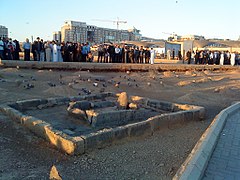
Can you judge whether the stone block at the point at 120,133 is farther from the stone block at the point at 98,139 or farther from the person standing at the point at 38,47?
the person standing at the point at 38,47

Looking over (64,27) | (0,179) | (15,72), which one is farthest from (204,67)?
(64,27)

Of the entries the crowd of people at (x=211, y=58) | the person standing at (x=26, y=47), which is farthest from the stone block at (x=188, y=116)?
the crowd of people at (x=211, y=58)

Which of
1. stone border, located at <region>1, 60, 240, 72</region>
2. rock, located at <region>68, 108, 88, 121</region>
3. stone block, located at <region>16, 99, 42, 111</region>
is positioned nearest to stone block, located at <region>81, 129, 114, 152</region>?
rock, located at <region>68, 108, 88, 121</region>

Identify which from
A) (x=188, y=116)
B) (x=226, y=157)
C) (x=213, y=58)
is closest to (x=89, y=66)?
(x=188, y=116)

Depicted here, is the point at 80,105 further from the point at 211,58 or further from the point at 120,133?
the point at 211,58

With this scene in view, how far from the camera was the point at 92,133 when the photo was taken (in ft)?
16.6

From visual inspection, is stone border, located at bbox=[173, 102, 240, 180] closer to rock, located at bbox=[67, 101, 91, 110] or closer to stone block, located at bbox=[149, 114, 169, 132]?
stone block, located at bbox=[149, 114, 169, 132]

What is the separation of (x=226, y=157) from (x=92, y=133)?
92.6 inches

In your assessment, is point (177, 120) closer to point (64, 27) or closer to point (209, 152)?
point (209, 152)

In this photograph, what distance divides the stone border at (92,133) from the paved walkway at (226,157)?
4.00 feet

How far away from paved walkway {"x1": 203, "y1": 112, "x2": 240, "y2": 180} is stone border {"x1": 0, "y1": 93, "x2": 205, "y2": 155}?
1.22 m

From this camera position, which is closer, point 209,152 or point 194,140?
point 209,152

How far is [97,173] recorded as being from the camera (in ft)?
Answer: 13.2

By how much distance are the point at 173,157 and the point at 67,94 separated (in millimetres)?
6004
